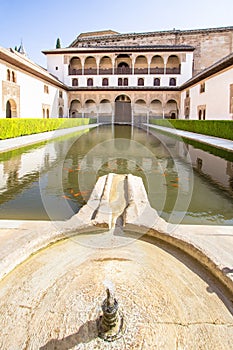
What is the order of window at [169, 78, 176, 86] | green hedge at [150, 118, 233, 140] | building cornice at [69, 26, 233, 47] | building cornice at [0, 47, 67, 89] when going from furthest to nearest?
building cornice at [69, 26, 233, 47] < window at [169, 78, 176, 86] < building cornice at [0, 47, 67, 89] < green hedge at [150, 118, 233, 140]

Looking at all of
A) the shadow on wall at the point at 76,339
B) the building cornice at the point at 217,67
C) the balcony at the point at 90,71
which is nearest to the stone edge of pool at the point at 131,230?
the shadow on wall at the point at 76,339

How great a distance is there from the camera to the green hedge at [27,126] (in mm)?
13152

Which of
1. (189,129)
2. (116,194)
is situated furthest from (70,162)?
(189,129)

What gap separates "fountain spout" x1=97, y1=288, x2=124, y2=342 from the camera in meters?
1.96

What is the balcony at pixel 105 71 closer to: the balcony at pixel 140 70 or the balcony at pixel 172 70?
the balcony at pixel 140 70

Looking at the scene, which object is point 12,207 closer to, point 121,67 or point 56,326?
point 56,326

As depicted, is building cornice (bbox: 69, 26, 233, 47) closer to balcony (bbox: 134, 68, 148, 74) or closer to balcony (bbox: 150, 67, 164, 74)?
balcony (bbox: 150, 67, 164, 74)

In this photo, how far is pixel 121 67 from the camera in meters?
34.9

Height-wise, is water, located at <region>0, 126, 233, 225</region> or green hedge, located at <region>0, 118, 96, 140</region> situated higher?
green hedge, located at <region>0, 118, 96, 140</region>

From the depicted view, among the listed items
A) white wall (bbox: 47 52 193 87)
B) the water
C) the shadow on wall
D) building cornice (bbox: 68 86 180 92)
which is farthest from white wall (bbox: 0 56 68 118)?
the shadow on wall

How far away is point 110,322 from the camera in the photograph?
1977mm

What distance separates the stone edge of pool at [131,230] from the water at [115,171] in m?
0.70

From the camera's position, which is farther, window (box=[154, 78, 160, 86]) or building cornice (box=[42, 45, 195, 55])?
window (box=[154, 78, 160, 86])

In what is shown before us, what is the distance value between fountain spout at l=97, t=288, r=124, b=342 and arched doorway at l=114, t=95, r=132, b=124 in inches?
1337
